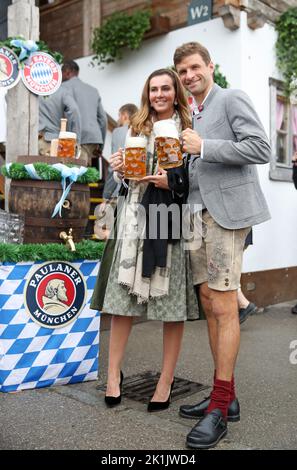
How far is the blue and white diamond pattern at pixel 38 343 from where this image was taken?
10.2 ft

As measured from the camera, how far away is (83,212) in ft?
11.7

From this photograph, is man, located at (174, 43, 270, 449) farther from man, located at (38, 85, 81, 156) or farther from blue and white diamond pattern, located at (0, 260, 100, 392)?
man, located at (38, 85, 81, 156)

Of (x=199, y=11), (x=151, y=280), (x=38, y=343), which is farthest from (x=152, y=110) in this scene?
(x=199, y=11)

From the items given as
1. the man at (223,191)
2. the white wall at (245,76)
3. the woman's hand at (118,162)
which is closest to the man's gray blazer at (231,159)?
the man at (223,191)

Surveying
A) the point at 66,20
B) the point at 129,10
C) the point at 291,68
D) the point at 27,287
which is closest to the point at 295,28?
the point at 291,68

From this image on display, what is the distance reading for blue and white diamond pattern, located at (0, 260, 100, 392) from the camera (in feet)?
10.2

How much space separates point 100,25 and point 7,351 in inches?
218

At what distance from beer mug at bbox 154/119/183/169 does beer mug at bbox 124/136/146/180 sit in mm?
118

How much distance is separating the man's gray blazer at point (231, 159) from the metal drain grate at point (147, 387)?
1.18 metres

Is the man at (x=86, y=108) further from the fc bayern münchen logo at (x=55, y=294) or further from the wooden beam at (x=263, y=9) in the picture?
the fc bayern münchen logo at (x=55, y=294)

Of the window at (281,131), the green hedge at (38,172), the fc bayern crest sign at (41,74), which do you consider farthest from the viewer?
the window at (281,131)

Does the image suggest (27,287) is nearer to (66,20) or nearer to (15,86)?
(15,86)

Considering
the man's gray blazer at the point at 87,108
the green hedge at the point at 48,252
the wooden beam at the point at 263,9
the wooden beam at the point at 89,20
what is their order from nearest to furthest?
the green hedge at the point at 48,252 < the wooden beam at the point at 263,9 < the man's gray blazer at the point at 87,108 < the wooden beam at the point at 89,20

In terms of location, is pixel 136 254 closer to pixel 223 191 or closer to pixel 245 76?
pixel 223 191
